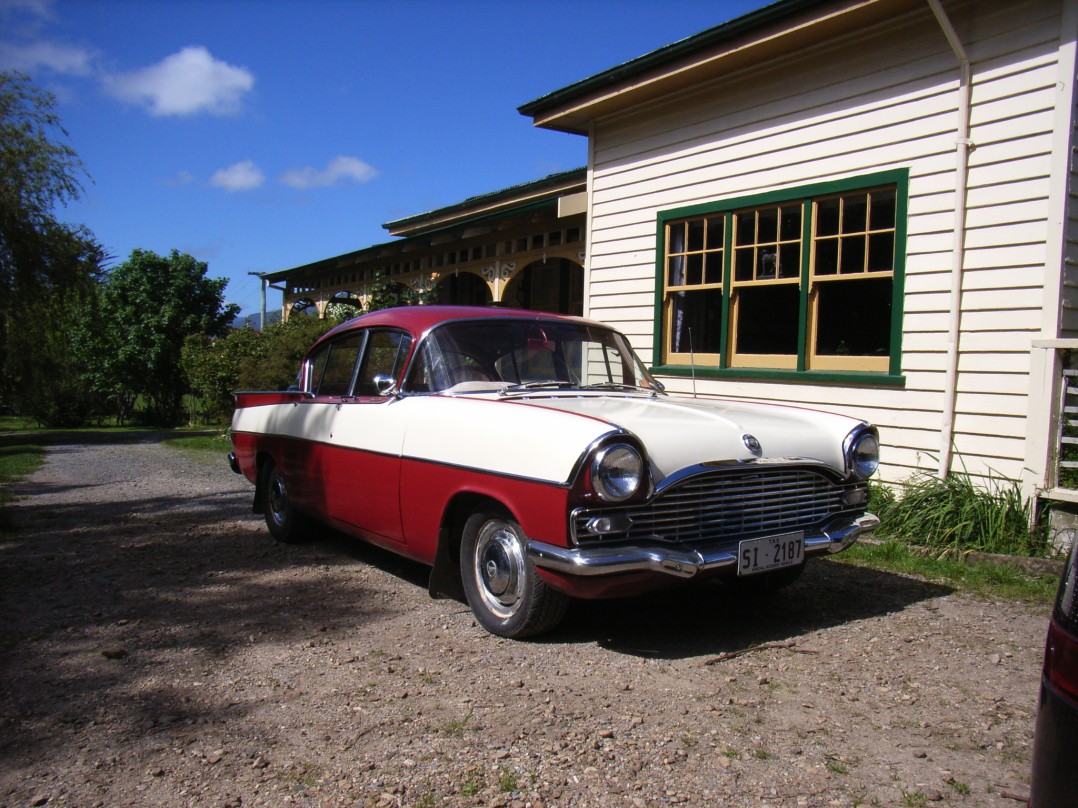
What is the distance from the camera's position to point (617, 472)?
355 centimetres

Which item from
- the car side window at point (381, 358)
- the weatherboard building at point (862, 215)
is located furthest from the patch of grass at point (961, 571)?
the car side window at point (381, 358)

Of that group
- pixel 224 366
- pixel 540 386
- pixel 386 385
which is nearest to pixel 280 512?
pixel 386 385

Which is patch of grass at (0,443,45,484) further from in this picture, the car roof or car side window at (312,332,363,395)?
the car roof

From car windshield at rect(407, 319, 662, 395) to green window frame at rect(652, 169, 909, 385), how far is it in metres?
1.30

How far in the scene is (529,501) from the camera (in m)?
3.71

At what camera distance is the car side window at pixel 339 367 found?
5.56 meters

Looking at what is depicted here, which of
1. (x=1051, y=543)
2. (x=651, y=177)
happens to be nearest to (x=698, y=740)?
(x=1051, y=543)

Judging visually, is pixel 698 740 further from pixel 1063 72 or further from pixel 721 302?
pixel 721 302

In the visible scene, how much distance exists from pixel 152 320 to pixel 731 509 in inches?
1057

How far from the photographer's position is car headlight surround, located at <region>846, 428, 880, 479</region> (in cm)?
434

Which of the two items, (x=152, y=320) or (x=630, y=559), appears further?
(x=152, y=320)

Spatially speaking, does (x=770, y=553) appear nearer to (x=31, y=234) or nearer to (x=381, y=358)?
(x=381, y=358)

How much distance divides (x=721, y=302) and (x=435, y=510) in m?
4.97

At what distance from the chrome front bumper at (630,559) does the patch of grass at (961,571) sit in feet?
7.31
